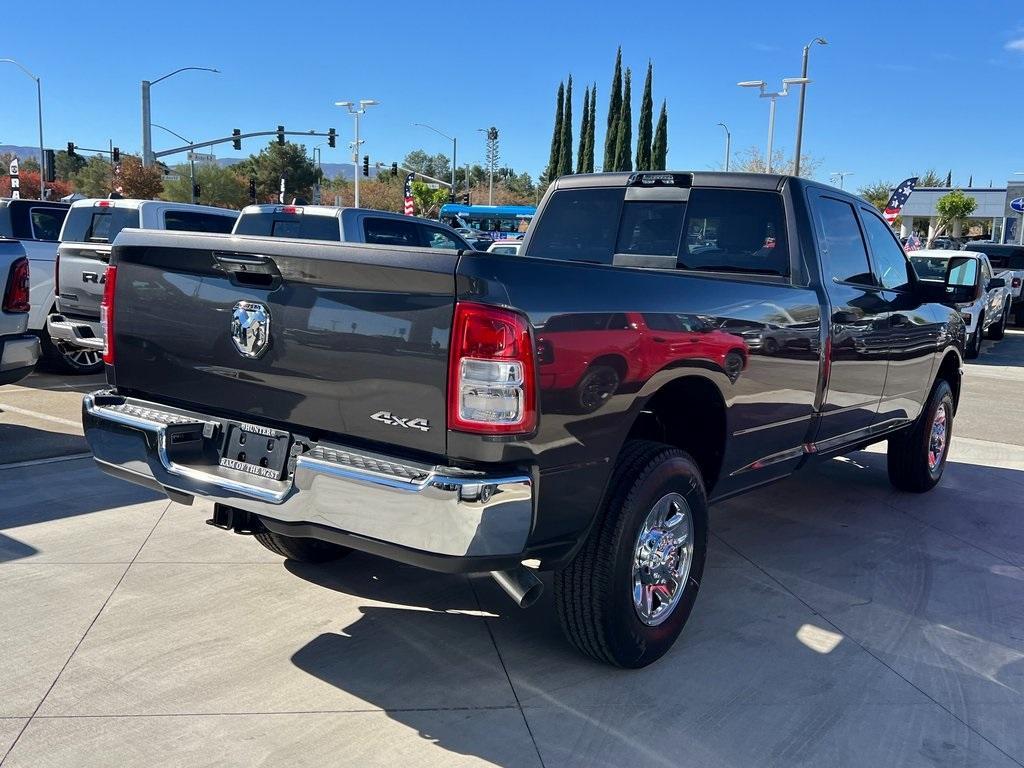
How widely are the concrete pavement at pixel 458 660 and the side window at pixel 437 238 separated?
619 centimetres

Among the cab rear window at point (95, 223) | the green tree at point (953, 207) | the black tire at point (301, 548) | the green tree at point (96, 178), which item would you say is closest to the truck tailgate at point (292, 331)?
the black tire at point (301, 548)

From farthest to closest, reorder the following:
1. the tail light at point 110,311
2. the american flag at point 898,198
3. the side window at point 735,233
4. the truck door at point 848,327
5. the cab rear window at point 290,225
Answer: the american flag at point 898,198, the cab rear window at point 290,225, the truck door at point 848,327, the side window at point 735,233, the tail light at point 110,311

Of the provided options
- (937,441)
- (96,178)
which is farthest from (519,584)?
(96,178)

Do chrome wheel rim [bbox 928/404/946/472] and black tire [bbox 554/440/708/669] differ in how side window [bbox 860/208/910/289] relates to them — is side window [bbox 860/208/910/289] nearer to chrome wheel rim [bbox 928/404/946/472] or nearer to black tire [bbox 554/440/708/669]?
chrome wheel rim [bbox 928/404/946/472]

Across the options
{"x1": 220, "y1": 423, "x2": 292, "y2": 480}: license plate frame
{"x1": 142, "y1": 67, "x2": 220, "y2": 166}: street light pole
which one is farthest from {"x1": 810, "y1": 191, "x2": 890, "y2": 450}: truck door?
{"x1": 142, "y1": 67, "x2": 220, "y2": 166}: street light pole

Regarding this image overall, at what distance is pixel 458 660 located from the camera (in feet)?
Result: 12.2

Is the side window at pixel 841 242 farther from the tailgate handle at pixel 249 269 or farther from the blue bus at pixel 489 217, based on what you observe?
the blue bus at pixel 489 217

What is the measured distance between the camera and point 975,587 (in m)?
4.82

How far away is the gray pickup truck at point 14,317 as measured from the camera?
6.66 metres

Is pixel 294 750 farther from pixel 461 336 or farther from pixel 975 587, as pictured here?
pixel 975 587

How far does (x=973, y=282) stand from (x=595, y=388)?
12670 mm

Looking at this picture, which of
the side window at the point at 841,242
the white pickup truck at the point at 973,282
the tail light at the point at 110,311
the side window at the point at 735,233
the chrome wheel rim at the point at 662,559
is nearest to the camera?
the chrome wheel rim at the point at 662,559

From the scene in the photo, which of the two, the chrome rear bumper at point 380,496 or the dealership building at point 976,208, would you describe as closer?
the chrome rear bumper at point 380,496

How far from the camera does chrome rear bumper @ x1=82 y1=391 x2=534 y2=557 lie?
9.26 feet
